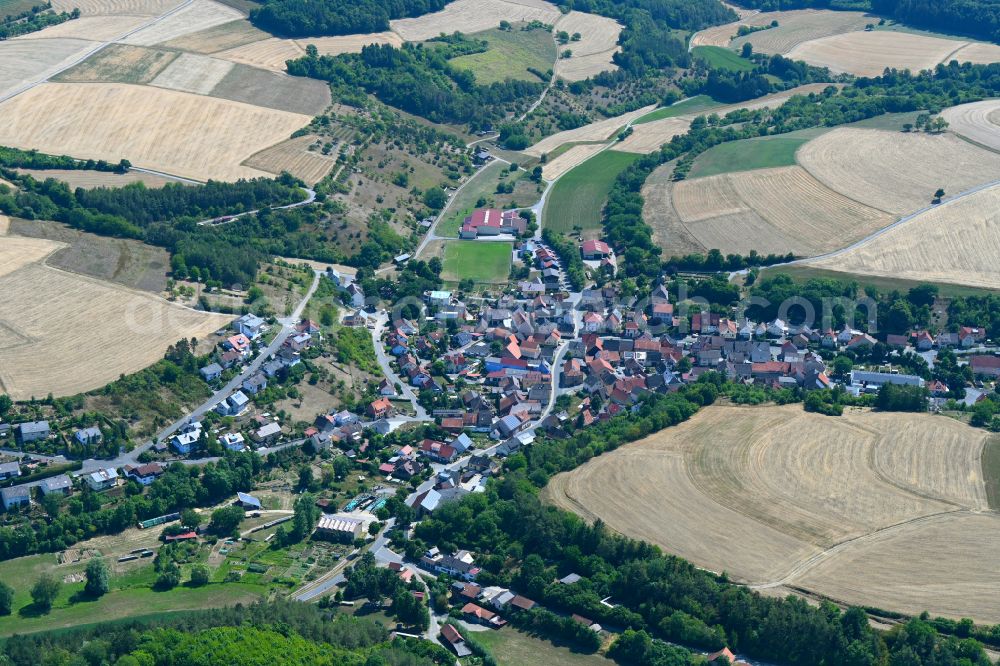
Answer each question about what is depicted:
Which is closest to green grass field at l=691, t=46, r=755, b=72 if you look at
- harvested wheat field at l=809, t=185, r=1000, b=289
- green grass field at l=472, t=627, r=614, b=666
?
harvested wheat field at l=809, t=185, r=1000, b=289

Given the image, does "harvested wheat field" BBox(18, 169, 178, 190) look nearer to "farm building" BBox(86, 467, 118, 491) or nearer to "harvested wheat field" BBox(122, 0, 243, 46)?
"harvested wheat field" BBox(122, 0, 243, 46)

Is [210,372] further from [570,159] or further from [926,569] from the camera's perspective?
[570,159]

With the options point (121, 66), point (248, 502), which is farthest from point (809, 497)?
point (121, 66)

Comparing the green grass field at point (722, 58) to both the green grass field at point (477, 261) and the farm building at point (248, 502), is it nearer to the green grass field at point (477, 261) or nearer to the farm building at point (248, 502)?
the green grass field at point (477, 261)

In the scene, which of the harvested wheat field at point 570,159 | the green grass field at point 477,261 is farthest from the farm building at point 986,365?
the harvested wheat field at point 570,159

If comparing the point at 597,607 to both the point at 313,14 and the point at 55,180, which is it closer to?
the point at 55,180

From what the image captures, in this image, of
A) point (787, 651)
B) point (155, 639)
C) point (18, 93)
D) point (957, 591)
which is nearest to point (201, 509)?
point (155, 639)

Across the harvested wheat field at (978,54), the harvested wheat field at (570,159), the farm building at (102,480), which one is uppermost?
the harvested wheat field at (978,54)
